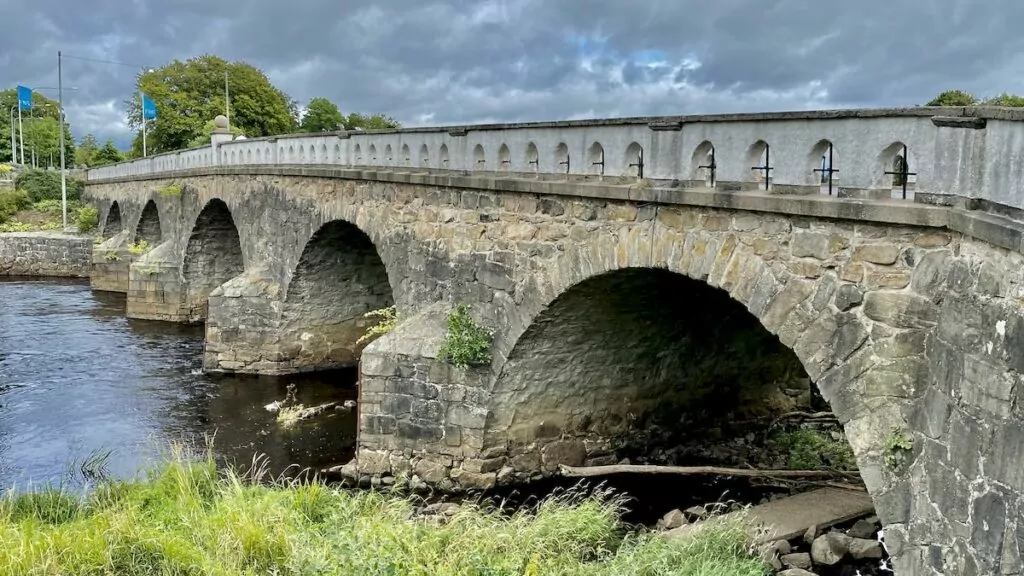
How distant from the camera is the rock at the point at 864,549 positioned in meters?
8.59

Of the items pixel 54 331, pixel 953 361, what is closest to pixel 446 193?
pixel 953 361

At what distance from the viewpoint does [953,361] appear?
516 cm

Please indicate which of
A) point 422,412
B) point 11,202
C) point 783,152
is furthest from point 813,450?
point 11,202

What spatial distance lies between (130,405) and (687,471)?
10.4 metres

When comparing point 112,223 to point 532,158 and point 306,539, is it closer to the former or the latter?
point 532,158

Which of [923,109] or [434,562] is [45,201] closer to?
[434,562]

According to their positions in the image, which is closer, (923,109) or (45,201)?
(923,109)

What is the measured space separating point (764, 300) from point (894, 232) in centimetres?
131

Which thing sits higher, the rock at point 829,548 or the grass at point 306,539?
the grass at point 306,539

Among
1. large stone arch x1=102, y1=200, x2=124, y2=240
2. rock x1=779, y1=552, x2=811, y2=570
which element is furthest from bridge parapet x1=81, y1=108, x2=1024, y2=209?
large stone arch x1=102, y1=200, x2=124, y2=240

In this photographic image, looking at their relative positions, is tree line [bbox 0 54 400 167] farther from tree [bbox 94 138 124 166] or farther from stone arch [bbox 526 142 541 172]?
stone arch [bbox 526 142 541 172]

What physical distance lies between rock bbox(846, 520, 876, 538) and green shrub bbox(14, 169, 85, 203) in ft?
148

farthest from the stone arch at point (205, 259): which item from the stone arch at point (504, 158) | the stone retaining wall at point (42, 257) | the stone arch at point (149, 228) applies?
the stone arch at point (504, 158)

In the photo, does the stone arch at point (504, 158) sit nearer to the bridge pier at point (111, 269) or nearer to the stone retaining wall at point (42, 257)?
the bridge pier at point (111, 269)
